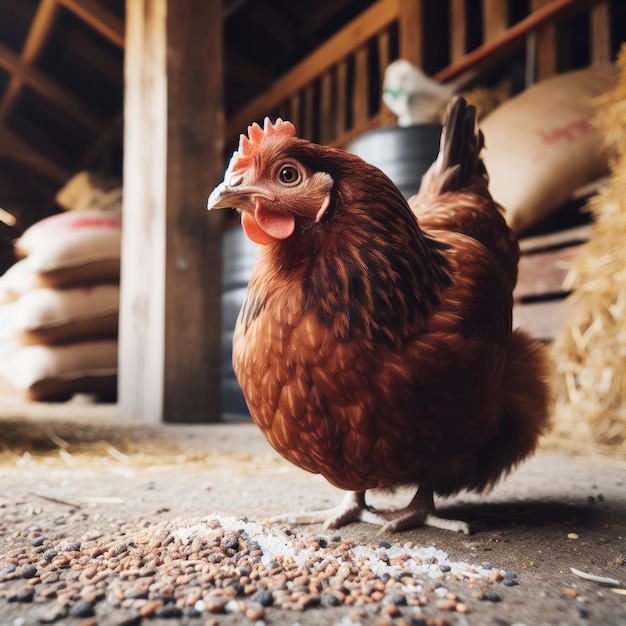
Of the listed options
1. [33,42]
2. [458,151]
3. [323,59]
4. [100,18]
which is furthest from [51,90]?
[458,151]

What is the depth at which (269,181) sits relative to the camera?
111 cm

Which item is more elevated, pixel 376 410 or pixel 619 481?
pixel 376 410

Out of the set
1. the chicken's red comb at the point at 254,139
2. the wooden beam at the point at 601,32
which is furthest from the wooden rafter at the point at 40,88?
the chicken's red comb at the point at 254,139

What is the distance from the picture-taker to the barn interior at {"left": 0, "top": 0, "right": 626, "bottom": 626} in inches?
39.7

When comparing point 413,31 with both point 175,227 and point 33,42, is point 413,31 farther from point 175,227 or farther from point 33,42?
point 33,42

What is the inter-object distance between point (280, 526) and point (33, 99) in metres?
6.91

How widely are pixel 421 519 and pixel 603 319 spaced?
5.45 ft

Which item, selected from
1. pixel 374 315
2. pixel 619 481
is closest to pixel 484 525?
pixel 374 315

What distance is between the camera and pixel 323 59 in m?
4.97

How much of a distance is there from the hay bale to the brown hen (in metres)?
1.56

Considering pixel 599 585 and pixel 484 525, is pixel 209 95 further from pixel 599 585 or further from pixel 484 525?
pixel 599 585

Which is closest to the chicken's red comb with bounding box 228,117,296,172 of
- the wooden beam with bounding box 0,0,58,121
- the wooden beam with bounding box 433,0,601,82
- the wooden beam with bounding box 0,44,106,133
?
the wooden beam with bounding box 433,0,601,82

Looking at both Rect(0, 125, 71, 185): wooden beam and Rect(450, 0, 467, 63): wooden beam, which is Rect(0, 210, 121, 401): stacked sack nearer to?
Rect(0, 125, 71, 185): wooden beam

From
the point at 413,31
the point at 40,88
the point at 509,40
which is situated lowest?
the point at 509,40
